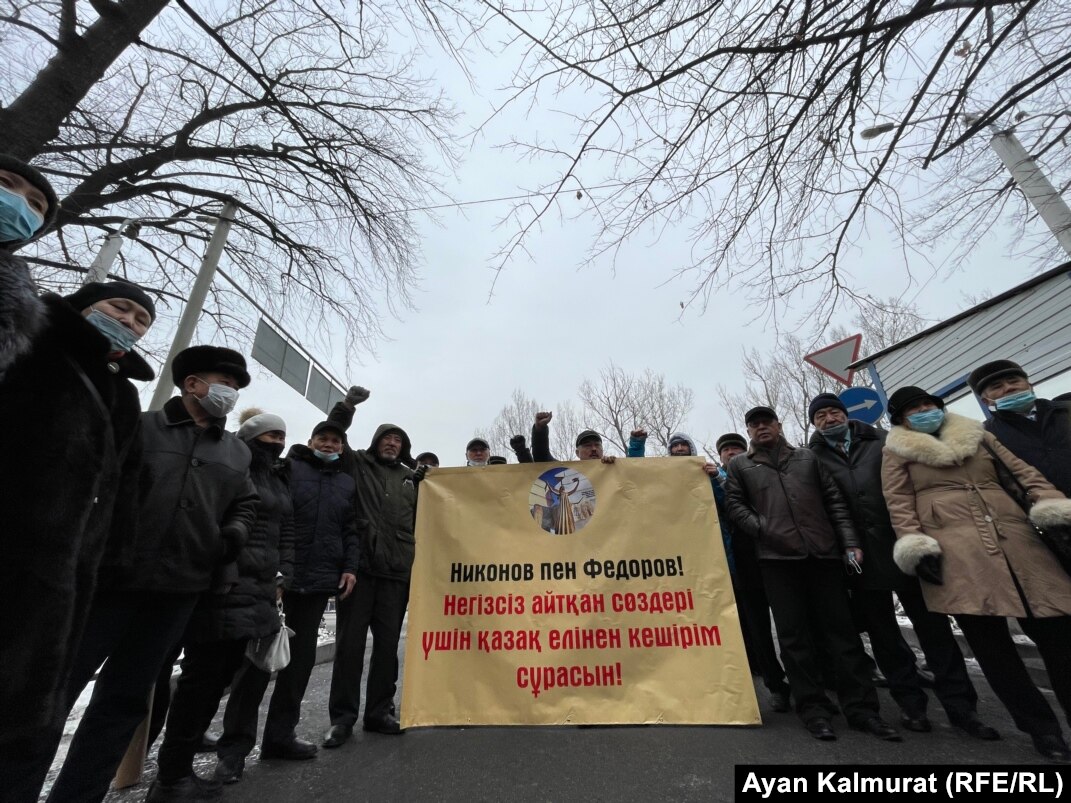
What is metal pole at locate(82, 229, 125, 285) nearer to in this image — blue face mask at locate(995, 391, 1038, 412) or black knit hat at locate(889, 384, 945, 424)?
black knit hat at locate(889, 384, 945, 424)

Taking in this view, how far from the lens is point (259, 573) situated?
2.50 metres

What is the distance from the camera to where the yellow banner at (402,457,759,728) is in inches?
113

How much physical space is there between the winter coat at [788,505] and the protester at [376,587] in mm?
2341

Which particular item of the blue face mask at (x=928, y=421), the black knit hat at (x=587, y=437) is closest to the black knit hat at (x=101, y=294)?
the black knit hat at (x=587, y=437)

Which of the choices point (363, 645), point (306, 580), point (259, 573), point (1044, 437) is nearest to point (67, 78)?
point (259, 573)

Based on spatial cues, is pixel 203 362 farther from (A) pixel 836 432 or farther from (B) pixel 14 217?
(A) pixel 836 432

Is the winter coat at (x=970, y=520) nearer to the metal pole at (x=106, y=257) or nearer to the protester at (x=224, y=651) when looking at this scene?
the protester at (x=224, y=651)

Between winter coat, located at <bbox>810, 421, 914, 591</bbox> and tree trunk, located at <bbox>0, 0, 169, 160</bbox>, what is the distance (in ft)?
19.3

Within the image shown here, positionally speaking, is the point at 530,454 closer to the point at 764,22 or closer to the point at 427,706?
the point at 427,706

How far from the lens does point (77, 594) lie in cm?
137

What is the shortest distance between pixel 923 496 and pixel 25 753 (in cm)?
400

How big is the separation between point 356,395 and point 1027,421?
4.42m

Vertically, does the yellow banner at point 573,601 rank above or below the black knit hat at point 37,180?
below

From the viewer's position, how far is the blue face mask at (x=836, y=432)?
329 centimetres
